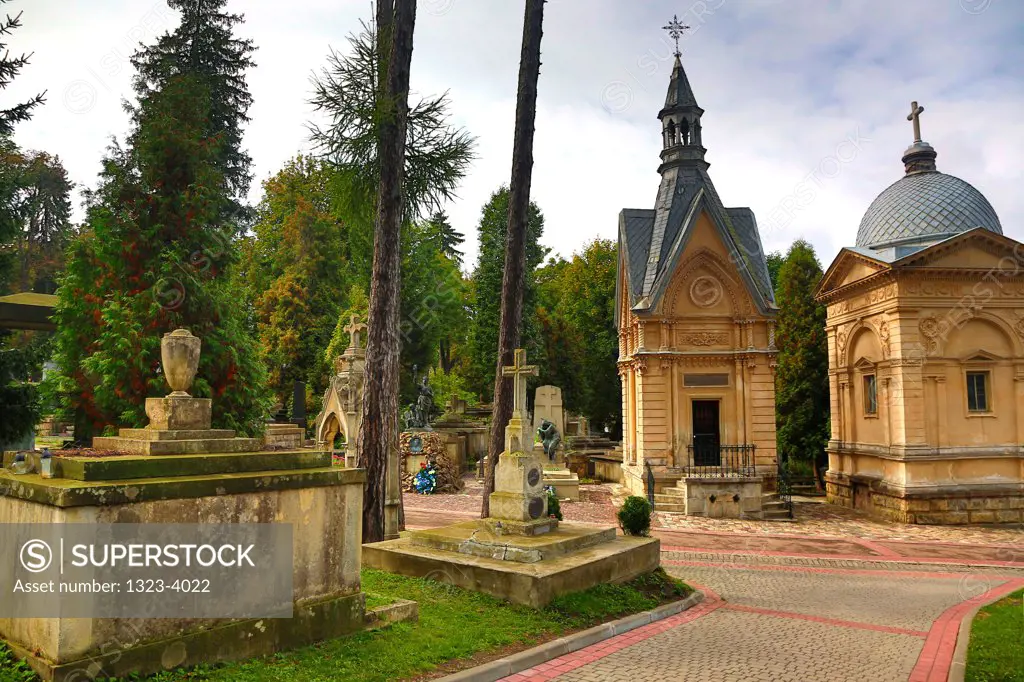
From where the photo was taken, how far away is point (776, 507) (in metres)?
20.4

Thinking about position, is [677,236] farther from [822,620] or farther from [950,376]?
[822,620]

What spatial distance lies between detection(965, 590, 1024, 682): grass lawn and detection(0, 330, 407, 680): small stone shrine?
6264mm

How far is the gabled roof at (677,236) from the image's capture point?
2250 centimetres

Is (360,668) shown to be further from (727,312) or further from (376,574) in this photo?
(727,312)

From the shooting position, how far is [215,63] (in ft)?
104

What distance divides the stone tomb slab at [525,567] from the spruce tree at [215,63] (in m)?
22.4

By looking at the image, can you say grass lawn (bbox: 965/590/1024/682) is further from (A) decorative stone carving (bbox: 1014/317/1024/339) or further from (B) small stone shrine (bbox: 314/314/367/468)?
(A) decorative stone carving (bbox: 1014/317/1024/339)

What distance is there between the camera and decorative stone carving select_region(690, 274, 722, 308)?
22.6m

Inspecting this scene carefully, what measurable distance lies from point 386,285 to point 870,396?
57.7ft

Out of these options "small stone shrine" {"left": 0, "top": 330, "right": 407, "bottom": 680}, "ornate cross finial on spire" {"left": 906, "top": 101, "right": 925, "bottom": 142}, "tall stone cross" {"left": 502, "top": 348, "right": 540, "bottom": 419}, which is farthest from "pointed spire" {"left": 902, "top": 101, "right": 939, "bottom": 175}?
"small stone shrine" {"left": 0, "top": 330, "right": 407, "bottom": 680}

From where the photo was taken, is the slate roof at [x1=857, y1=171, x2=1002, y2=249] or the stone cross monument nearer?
the stone cross monument

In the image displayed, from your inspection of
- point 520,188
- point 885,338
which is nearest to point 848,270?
point 885,338

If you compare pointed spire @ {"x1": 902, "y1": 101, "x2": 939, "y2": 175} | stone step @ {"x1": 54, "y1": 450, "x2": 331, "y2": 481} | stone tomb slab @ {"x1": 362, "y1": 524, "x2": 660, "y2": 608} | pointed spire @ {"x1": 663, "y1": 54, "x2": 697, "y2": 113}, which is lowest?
stone tomb slab @ {"x1": 362, "y1": 524, "x2": 660, "y2": 608}

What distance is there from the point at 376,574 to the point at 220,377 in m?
10.4
